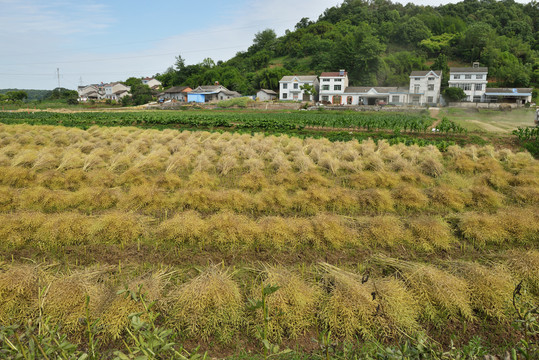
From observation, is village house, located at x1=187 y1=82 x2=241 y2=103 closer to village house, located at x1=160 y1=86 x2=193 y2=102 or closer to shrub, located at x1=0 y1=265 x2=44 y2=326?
village house, located at x1=160 y1=86 x2=193 y2=102

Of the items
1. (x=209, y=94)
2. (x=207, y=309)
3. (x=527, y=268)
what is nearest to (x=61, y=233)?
(x=207, y=309)

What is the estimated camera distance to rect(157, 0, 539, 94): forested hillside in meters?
75.6

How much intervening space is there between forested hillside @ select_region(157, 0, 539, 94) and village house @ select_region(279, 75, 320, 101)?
658cm

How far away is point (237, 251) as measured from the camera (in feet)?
25.8

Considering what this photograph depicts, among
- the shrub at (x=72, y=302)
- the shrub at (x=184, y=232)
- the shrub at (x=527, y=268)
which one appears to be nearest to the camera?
the shrub at (x=72, y=302)

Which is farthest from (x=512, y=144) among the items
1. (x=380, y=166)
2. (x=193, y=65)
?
(x=193, y=65)

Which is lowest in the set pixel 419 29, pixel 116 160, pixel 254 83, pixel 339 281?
pixel 339 281

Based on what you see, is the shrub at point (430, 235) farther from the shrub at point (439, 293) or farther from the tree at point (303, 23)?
the tree at point (303, 23)

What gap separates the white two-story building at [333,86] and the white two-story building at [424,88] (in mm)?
13678

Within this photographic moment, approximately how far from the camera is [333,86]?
225ft

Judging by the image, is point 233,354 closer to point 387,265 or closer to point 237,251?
point 237,251

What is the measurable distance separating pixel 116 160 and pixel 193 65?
9012 cm

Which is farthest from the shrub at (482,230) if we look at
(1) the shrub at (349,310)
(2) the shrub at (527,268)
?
(1) the shrub at (349,310)

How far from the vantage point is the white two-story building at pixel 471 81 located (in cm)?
6225
